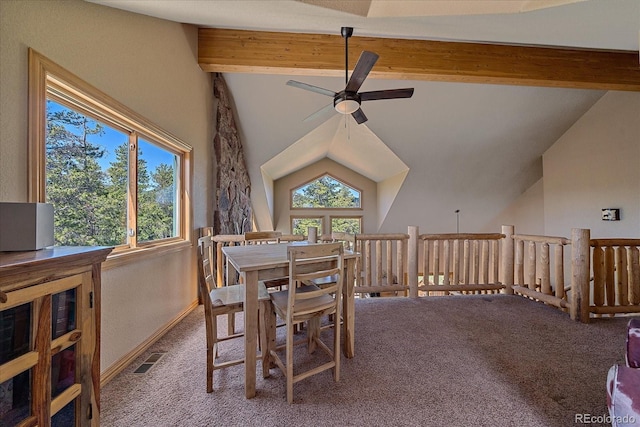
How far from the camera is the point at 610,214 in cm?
429

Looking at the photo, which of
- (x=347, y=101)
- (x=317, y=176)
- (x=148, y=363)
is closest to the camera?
(x=148, y=363)

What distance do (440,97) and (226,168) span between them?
3685mm

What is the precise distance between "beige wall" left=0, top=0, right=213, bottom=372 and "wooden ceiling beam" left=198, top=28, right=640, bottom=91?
1.65 ft

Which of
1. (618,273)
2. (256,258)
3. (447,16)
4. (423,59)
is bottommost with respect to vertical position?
(618,273)

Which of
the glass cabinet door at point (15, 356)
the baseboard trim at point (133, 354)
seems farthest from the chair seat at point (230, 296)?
the glass cabinet door at point (15, 356)

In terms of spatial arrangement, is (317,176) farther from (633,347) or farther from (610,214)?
(633,347)

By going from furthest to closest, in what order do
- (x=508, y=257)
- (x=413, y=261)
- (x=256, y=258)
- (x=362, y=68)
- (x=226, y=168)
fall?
(x=226, y=168) → (x=508, y=257) → (x=413, y=261) → (x=362, y=68) → (x=256, y=258)

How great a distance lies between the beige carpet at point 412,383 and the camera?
1.55 meters

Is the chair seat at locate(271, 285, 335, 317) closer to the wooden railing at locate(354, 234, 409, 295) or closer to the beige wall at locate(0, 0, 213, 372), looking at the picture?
the beige wall at locate(0, 0, 213, 372)

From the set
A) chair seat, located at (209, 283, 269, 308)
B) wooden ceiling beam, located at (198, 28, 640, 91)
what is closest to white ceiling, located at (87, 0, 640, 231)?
wooden ceiling beam, located at (198, 28, 640, 91)

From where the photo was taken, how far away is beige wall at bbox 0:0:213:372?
1.29 m

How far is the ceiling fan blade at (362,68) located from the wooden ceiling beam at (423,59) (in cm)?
102

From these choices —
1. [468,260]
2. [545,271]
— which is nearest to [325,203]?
[468,260]

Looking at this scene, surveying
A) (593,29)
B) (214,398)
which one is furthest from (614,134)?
(214,398)
